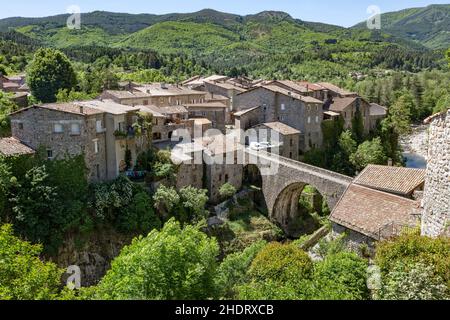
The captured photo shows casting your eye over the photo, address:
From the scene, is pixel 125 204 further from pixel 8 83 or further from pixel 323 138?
pixel 8 83

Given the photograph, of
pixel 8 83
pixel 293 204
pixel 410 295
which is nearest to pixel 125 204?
pixel 293 204

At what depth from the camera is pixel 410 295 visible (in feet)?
41.7

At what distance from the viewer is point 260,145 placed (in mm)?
47875

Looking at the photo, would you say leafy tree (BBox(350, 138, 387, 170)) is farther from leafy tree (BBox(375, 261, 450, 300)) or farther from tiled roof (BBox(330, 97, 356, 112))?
leafy tree (BBox(375, 261, 450, 300))

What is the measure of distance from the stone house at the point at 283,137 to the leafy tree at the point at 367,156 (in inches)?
328

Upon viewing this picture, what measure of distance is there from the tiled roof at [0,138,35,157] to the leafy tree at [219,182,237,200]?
1683cm

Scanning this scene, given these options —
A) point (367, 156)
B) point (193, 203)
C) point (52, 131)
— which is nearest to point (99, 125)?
point (52, 131)

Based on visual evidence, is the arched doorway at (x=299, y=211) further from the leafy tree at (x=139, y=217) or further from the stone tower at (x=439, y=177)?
the stone tower at (x=439, y=177)

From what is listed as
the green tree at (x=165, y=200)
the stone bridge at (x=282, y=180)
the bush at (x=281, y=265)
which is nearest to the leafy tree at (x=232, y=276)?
the bush at (x=281, y=265)

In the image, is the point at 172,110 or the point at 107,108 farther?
the point at 172,110

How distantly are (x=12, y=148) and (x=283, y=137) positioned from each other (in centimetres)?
2665

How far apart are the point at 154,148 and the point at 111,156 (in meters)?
5.17

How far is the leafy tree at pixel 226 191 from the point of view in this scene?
140 feet

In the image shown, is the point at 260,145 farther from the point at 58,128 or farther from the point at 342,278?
the point at 342,278
